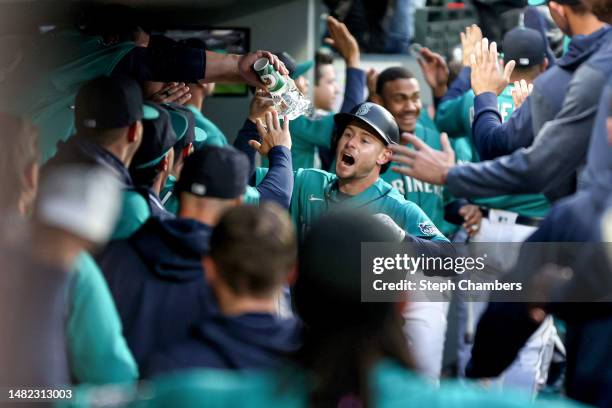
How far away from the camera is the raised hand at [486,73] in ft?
12.3

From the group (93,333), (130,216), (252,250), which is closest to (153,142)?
(130,216)

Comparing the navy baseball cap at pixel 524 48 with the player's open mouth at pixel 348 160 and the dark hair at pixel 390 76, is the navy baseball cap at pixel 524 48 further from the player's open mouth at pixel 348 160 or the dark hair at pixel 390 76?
the player's open mouth at pixel 348 160

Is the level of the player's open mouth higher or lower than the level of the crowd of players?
lower

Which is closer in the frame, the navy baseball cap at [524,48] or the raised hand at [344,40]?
the navy baseball cap at [524,48]

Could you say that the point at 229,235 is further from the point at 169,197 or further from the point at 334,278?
the point at 169,197

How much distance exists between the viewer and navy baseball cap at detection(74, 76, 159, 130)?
338 centimetres

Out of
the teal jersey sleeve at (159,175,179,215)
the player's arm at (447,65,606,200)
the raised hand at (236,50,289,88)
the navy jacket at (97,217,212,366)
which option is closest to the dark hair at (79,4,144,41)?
the raised hand at (236,50,289,88)

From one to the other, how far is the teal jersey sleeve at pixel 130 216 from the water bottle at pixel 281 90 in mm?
951

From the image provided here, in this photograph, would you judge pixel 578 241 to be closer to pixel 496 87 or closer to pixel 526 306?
pixel 526 306

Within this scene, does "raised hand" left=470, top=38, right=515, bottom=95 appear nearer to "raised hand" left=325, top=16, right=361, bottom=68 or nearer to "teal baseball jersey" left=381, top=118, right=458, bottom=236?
"raised hand" left=325, top=16, right=361, bottom=68

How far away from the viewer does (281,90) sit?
421cm

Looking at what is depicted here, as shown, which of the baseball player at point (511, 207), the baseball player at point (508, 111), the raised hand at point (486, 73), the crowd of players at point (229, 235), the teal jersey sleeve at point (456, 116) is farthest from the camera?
the teal jersey sleeve at point (456, 116)

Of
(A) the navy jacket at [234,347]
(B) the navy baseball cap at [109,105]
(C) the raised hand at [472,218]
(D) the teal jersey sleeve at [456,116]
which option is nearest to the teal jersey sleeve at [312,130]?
(D) the teal jersey sleeve at [456,116]

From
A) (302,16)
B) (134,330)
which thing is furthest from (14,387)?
(302,16)
